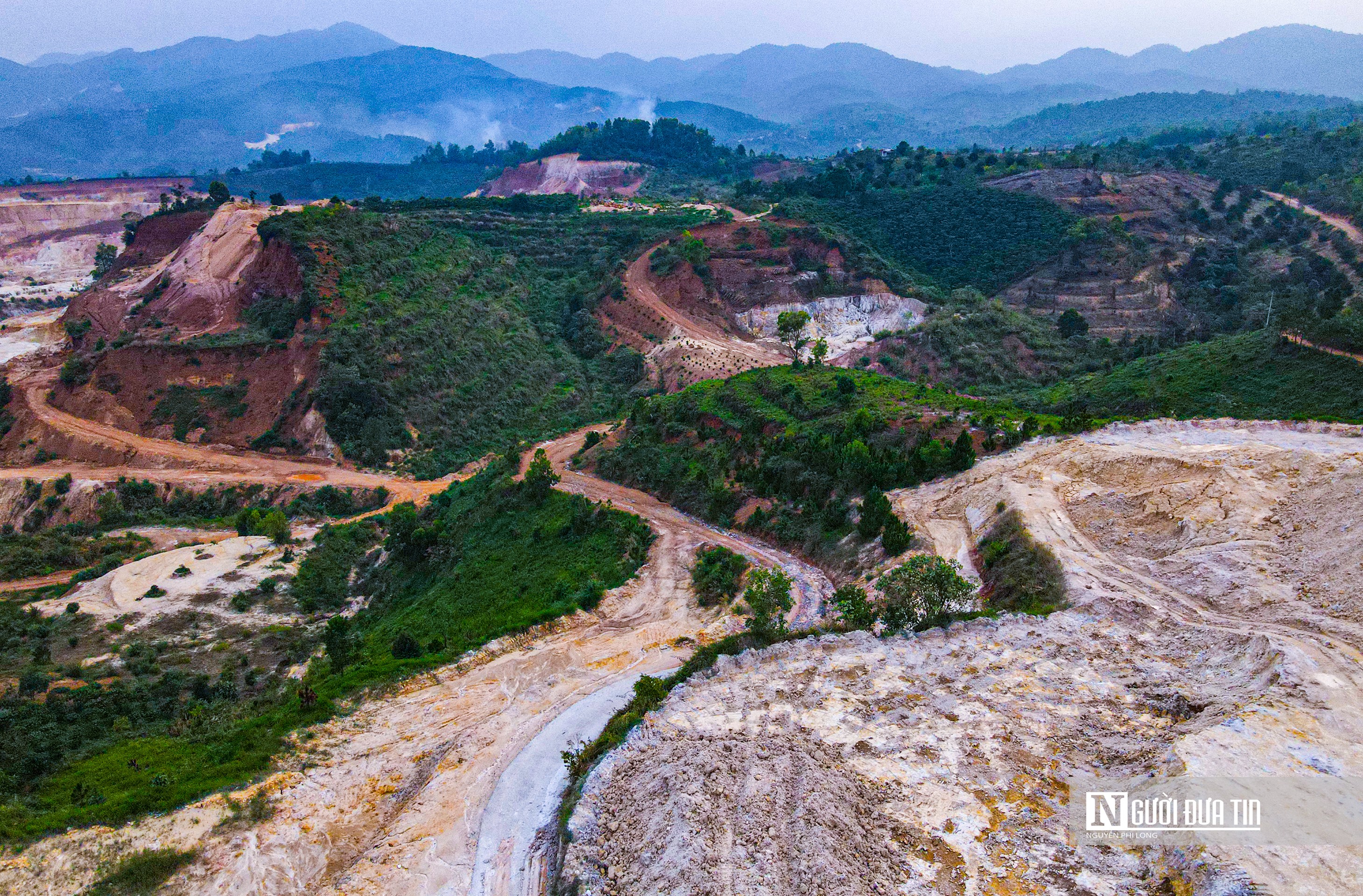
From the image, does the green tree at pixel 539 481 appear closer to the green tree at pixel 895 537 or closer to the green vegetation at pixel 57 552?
the green tree at pixel 895 537

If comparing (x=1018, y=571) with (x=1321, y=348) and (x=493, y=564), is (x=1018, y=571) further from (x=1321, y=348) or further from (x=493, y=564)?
(x=1321, y=348)

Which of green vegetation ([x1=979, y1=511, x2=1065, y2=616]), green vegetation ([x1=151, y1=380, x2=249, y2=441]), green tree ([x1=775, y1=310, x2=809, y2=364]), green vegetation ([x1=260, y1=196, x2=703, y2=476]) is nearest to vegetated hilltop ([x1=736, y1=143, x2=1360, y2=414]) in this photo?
green tree ([x1=775, y1=310, x2=809, y2=364])

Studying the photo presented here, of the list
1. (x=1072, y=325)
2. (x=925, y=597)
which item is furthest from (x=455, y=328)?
(x=1072, y=325)

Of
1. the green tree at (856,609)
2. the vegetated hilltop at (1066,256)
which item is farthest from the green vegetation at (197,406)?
the vegetated hilltop at (1066,256)

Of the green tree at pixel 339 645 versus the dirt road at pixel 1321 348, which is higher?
the dirt road at pixel 1321 348

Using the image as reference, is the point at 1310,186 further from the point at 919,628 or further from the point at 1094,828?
the point at 1094,828
